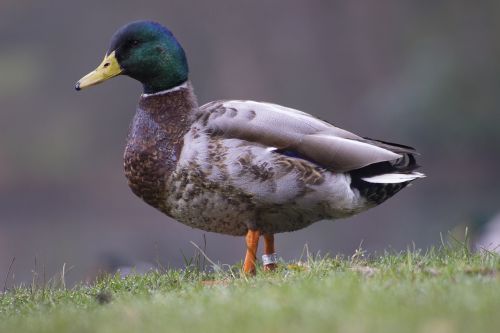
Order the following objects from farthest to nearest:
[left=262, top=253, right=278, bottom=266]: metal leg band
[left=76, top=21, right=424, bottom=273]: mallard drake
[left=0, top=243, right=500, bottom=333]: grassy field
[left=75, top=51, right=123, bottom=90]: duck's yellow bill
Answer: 1. [left=75, top=51, right=123, bottom=90]: duck's yellow bill
2. [left=262, top=253, right=278, bottom=266]: metal leg band
3. [left=76, top=21, right=424, bottom=273]: mallard drake
4. [left=0, top=243, right=500, bottom=333]: grassy field

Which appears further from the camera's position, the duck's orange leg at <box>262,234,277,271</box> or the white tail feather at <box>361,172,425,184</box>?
the duck's orange leg at <box>262,234,277,271</box>

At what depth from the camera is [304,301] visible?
3533 millimetres

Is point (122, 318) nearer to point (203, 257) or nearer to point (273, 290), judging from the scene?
point (273, 290)

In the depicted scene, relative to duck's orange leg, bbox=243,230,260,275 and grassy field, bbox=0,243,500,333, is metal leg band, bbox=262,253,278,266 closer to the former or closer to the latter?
duck's orange leg, bbox=243,230,260,275

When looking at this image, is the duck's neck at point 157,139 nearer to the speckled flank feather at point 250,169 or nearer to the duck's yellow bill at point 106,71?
the speckled flank feather at point 250,169

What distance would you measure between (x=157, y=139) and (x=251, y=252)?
0.78 meters

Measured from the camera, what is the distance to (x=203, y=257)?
5508 millimetres

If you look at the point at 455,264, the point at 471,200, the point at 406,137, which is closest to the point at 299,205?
the point at 455,264

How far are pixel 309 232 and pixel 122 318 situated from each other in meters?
10.9

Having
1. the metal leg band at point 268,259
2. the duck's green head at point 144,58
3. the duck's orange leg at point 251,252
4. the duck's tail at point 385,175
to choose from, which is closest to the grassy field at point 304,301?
the duck's orange leg at point 251,252

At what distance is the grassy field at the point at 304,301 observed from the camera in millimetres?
3234

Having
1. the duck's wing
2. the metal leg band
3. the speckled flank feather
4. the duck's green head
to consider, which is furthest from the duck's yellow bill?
the metal leg band

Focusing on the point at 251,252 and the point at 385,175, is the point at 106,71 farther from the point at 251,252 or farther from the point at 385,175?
the point at 385,175

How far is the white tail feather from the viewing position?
5.34m
